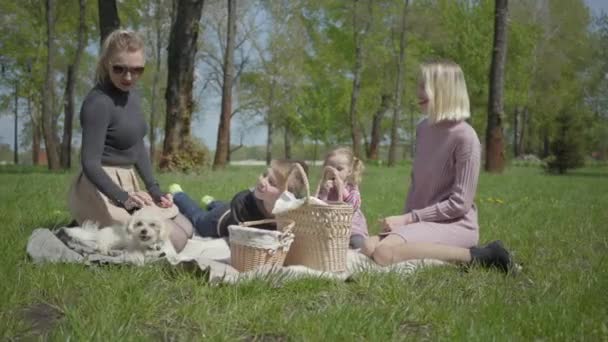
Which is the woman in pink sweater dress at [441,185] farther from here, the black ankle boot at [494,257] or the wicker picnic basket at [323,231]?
the wicker picnic basket at [323,231]

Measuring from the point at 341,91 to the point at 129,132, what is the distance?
29.5 m

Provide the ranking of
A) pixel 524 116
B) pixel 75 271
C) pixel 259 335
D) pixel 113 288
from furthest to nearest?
pixel 524 116 → pixel 75 271 → pixel 113 288 → pixel 259 335

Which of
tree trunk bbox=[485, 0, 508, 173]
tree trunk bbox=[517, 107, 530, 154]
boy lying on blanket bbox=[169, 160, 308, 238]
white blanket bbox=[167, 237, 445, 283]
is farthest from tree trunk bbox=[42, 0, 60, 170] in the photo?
tree trunk bbox=[517, 107, 530, 154]

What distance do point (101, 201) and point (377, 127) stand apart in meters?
29.7

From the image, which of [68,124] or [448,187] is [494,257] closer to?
[448,187]

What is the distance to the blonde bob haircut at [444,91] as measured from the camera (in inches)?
186

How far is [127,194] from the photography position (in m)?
4.47

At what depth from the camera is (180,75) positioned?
14000 millimetres

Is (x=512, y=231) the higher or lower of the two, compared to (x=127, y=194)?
lower

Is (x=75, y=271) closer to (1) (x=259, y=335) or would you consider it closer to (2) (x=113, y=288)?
(2) (x=113, y=288)

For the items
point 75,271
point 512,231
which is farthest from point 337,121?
point 75,271

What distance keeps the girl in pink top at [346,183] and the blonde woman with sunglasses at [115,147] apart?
4.36 feet

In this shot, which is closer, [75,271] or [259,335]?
[259,335]

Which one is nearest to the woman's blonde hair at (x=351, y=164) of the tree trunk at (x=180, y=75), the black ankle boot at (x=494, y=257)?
the black ankle boot at (x=494, y=257)
